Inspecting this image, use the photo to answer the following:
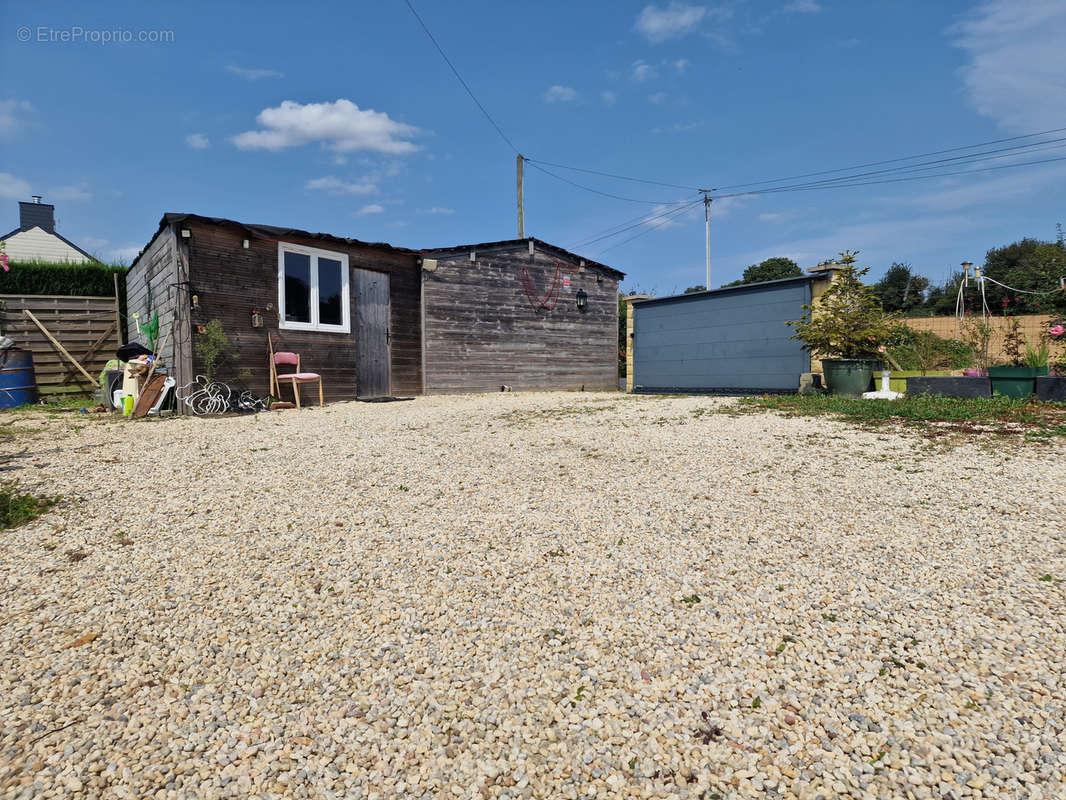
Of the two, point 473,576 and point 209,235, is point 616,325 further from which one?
point 473,576

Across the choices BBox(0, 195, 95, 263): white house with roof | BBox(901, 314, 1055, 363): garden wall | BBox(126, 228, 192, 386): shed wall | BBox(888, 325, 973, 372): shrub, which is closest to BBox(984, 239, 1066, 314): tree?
BBox(901, 314, 1055, 363): garden wall

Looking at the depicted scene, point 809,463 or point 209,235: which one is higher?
point 209,235

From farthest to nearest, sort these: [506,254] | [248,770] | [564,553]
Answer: [506,254]
[564,553]
[248,770]

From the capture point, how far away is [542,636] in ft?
7.06

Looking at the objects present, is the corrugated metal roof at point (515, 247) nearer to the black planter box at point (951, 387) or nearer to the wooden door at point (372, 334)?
the wooden door at point (372, 334)

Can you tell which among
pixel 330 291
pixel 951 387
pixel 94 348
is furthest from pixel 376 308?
pixel 951 387

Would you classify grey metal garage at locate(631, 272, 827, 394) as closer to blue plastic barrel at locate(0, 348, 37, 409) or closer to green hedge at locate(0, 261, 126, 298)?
blue plastic barrel at locate(0, 348, 37, 409)

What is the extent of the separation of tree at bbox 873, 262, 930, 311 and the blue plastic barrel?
136 ft

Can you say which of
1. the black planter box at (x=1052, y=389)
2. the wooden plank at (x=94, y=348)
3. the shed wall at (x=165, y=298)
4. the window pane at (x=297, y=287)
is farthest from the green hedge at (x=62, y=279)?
the black planter box at (x=1052, y=389)

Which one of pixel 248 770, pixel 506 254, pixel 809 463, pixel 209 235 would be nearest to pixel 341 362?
pixel 209 235

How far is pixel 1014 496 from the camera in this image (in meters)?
3.64

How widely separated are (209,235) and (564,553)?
28.7ft

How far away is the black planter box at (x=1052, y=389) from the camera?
7.10 m

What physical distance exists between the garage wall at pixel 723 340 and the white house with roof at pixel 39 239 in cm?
2318
